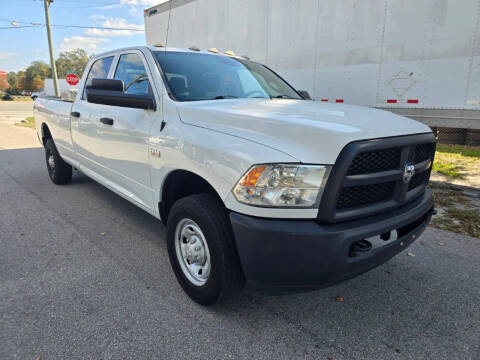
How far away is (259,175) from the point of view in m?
1.88

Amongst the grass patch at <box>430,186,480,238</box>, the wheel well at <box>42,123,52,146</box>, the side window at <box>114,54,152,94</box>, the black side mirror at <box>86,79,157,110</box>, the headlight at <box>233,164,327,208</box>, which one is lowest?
the grass patch at <box>430,186,480,238</box>

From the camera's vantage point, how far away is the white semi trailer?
453 centimetres

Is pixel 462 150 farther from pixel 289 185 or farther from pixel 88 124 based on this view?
pixel 88 124

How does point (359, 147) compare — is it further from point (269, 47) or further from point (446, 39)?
point (269, 47)

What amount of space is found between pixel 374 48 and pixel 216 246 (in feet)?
15.6

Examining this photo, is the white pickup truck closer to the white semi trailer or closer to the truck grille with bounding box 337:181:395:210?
the truck grille with bounding box 337:181:395:210

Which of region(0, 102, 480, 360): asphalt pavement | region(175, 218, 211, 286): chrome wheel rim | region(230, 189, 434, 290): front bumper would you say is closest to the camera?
region(230, 189, 434, 290): front bumper

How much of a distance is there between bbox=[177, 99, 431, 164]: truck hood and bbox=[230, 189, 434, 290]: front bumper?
39 centimetres

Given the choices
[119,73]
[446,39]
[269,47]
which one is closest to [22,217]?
[119,73]

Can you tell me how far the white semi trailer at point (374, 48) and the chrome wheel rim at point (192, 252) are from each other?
12.7 ft

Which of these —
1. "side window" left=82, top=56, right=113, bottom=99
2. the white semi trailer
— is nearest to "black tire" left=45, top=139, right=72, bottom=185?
"side window" left=82, top=56, right=113, bottom=99

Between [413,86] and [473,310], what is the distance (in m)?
3.58

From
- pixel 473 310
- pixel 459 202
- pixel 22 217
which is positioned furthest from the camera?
pixel 459 202

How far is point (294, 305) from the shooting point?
2.54 meters
